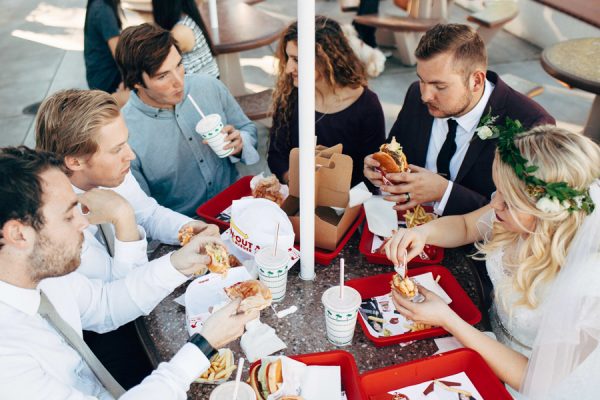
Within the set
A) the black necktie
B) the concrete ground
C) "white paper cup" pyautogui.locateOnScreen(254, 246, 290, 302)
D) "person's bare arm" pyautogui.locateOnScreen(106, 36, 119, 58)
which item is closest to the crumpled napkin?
"white paper cup" pyautogui.locateOnScreen(254, 246, 290, 302)

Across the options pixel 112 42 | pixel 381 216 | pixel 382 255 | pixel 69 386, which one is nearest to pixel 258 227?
pixel 382 255

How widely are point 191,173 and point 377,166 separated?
1.21 meters

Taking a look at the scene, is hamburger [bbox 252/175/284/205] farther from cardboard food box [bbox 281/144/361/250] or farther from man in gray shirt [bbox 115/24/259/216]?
man in gray shirt [bbox 115/24/259/216]

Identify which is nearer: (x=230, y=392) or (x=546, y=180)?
(x=230, y=392)

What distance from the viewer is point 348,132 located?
3.25 meters

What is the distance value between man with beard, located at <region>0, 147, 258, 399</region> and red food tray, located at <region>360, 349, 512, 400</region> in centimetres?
46

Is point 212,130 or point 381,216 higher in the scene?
point 212,130

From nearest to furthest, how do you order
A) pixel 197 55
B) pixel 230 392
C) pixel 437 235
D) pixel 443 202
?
pixel 230 392 → pixel 437 235 → pixel 443 202 → pixel 197 55

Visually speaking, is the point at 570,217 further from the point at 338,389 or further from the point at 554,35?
the point at 554,35

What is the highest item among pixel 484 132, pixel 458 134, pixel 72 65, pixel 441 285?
pixel 484 132

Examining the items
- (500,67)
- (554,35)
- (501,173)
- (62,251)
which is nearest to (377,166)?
(501,173)

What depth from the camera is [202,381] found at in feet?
5.76

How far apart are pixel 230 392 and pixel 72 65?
704 centimetres

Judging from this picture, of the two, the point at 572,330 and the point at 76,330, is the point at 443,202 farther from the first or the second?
the point at 76,330
